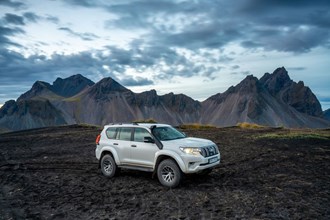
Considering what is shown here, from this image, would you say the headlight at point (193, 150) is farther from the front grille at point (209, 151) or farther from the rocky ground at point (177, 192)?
the rocky ground at point (177, 192)

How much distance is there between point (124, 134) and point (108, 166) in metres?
1.64

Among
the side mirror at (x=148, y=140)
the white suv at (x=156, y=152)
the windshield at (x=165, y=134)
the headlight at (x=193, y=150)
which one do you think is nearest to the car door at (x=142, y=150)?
the white suv at (x=156, y=152)

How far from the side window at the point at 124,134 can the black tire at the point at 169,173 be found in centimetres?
215

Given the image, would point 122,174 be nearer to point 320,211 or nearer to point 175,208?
point 175,208

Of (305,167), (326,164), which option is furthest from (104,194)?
(326,164)

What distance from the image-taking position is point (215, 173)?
14.7 metres

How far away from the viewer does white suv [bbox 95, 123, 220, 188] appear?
11.7m

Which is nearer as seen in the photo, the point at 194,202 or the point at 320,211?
the point at 320,211

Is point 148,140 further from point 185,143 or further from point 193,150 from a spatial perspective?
point 193,150

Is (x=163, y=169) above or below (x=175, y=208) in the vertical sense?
above

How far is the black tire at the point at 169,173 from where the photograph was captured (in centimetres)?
1176

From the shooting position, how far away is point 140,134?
43.3 ft

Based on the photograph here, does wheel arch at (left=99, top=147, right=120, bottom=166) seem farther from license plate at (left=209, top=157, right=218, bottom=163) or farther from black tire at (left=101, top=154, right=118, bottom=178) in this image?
license plate at (left=209, top=157, right=218, bottom=163)

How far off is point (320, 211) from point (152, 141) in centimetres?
598
